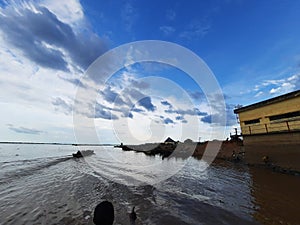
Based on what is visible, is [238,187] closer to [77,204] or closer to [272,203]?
[272,203]

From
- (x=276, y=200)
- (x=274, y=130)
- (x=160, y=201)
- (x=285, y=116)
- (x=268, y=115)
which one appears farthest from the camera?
(x=268, y=115)

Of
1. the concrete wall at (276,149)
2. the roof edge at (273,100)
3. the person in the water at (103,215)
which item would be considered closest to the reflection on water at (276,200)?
the concrete wall at (276,149)

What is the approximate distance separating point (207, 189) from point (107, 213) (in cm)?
873

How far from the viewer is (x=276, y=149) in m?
17.8

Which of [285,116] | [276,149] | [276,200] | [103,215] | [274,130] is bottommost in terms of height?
[276,200]

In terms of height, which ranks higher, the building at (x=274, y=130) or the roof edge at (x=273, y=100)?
the roof edge at (x=273, y=100)

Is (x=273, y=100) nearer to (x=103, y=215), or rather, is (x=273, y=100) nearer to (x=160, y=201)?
(x=160, y=201)

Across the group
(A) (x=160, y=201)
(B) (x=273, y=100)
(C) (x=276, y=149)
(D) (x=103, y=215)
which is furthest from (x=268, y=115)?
(D) (x=103, y=215)

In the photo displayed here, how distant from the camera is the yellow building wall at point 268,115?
1639 cm

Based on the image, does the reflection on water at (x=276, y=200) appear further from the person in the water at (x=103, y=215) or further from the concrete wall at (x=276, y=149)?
the person in the water at (x=103, y=215)

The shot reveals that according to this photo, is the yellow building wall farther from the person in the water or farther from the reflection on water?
the person in the water

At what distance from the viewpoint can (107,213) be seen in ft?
14.8

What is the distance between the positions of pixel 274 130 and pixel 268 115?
5.90 ft

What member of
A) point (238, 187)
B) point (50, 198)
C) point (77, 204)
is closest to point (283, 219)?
point (238, 187)
